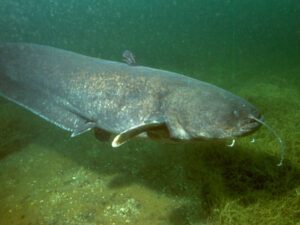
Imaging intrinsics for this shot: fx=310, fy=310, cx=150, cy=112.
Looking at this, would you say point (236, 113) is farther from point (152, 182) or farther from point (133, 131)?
point (152, 182)

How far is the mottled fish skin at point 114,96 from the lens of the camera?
9.19 feet

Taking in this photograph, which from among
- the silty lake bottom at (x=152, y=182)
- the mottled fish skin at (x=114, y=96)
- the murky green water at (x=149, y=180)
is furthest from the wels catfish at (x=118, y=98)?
the murky green water at (x=149, y=180)

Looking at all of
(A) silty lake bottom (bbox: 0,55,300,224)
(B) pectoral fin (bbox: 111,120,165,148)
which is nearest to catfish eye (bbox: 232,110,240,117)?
(A) silty lake bottom (bbox: 0,55,300,224)

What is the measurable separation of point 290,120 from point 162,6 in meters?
75.4

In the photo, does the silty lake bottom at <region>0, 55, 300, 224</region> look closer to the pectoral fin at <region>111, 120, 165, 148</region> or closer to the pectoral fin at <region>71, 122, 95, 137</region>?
the pectoral fin at <region>111, 120, 165, 148</region>

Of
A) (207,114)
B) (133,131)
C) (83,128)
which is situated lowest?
(83,128)

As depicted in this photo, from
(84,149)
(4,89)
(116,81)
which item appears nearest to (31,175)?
(84,149)

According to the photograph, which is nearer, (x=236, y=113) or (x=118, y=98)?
(x=236, y=113)

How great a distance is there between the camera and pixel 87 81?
11.7 ft

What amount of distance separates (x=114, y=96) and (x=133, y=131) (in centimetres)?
70

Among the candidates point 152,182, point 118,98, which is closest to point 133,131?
point 118,98

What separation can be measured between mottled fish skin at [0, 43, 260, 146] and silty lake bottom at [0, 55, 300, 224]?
Result: 428mm

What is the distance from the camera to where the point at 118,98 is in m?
3.38

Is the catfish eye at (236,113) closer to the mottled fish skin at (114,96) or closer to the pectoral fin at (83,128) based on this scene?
the mottled fish skin at (114,96)
